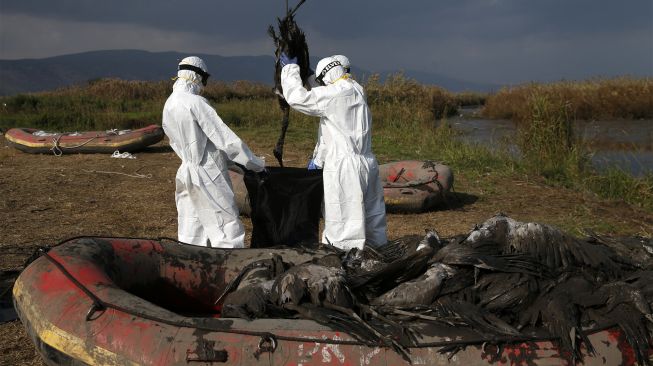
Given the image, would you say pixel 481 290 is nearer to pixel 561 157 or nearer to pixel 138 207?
pixel 138 207

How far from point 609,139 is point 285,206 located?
1429 centimetres

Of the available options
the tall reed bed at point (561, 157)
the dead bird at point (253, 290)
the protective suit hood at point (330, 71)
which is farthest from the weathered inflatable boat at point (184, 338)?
the tall reed bed at point (561, 157)

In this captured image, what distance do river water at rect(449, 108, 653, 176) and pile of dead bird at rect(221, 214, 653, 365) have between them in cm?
799

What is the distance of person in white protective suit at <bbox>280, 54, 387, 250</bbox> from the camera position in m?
5.67

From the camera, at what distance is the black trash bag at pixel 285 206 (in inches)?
238

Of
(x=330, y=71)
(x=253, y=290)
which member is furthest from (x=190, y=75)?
(x=253, y=290)

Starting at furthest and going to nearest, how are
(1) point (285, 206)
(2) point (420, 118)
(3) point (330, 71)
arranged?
(2) point (420, 118), (1) point (285, 206), (3) point (330, 71)

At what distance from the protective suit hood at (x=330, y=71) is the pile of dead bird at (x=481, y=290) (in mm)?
1779

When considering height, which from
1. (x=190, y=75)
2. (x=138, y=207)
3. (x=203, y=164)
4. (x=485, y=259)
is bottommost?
(x=138, y=207)

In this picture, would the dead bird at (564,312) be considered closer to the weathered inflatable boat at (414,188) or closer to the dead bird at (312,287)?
the dead bird at (312,287)

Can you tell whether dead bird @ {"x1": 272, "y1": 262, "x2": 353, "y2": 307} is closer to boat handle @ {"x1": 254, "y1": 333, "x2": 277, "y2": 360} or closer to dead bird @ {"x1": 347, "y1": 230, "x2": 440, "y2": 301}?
dead bird @ {"x1": 347, "y1": 230, "x2": 440, "y2": 301}

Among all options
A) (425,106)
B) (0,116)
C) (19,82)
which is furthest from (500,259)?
(19,82)

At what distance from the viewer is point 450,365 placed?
352 cm

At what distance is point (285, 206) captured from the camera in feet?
19.9
